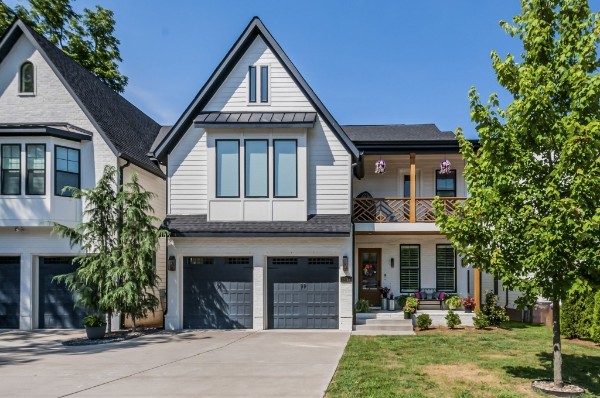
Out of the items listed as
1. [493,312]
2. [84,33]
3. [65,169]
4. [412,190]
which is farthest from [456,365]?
[84,33]

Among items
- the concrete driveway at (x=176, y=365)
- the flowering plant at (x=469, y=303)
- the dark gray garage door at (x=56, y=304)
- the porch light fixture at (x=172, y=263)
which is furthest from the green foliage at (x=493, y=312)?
the dark gray garage door at (x=56, y=304)

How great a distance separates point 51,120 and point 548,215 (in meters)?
16.7

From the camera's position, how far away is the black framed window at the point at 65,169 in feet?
50.7

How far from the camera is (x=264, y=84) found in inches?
640

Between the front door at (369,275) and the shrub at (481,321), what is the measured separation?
4.22 meters

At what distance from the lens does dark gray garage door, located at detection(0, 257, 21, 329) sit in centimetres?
1591

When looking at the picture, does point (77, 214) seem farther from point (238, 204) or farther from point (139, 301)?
point (238, 204)

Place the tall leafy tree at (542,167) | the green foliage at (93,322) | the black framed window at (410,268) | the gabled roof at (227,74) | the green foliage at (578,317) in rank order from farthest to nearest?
1. the black framed window at (410,268)
2. the gabled roof at (227,74)
3. the green foliage at (93,322)
4. the green foliage at (578,317)
5. the tall leafy tree at (542,167)

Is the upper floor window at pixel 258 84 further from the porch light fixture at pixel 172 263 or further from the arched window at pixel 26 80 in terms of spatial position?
the arched window at pixel 26 80

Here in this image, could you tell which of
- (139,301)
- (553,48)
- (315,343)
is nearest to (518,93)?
(553,48)

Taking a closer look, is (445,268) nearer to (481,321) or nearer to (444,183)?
(481,321)

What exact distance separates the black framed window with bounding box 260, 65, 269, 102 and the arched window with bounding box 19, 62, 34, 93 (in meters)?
8.90

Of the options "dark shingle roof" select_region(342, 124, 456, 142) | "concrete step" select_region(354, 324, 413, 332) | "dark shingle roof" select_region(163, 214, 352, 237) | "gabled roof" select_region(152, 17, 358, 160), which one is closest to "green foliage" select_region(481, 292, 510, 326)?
"concrete step" select_region(354, 324, 413, 332)

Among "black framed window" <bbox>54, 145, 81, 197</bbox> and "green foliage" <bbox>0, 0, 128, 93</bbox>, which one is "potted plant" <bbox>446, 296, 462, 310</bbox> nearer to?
"black framed window" <bbox>54, 145, 81, 197</bbox>
